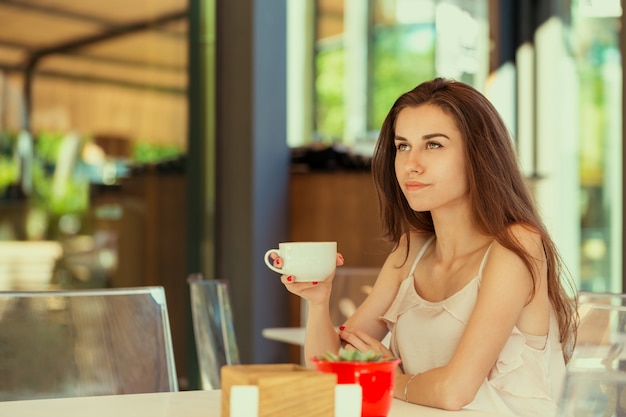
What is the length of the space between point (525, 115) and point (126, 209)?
2.48 meters

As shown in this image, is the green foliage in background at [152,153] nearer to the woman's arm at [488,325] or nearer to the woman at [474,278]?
the woman at [474,278]

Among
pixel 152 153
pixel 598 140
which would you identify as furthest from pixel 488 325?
pixel 598 140

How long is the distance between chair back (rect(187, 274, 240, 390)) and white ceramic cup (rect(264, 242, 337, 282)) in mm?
1223

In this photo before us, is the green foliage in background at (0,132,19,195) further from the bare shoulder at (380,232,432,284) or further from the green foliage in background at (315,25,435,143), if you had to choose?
the bare shoulder at (380,232,432,284)

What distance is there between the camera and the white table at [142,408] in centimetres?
156

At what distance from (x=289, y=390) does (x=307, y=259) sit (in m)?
0.40

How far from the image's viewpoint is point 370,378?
143cm

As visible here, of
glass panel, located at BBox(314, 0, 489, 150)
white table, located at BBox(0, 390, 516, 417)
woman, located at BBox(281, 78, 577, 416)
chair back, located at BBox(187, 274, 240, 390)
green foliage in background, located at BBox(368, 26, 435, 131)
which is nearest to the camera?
white table, located at BBox(0, 390, 516, 417)

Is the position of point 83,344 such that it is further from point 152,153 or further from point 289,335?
point 152,153

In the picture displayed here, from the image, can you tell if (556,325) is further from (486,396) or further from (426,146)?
(426,146)

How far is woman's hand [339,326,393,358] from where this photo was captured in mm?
2012

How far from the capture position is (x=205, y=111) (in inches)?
202

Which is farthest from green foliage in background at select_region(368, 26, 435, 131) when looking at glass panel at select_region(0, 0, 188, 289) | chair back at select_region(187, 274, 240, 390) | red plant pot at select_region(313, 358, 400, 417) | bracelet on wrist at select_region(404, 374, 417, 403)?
red plant pot at select_region(313, 358, 400, 417)

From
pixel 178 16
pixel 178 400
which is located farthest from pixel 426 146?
pixel 178 16
